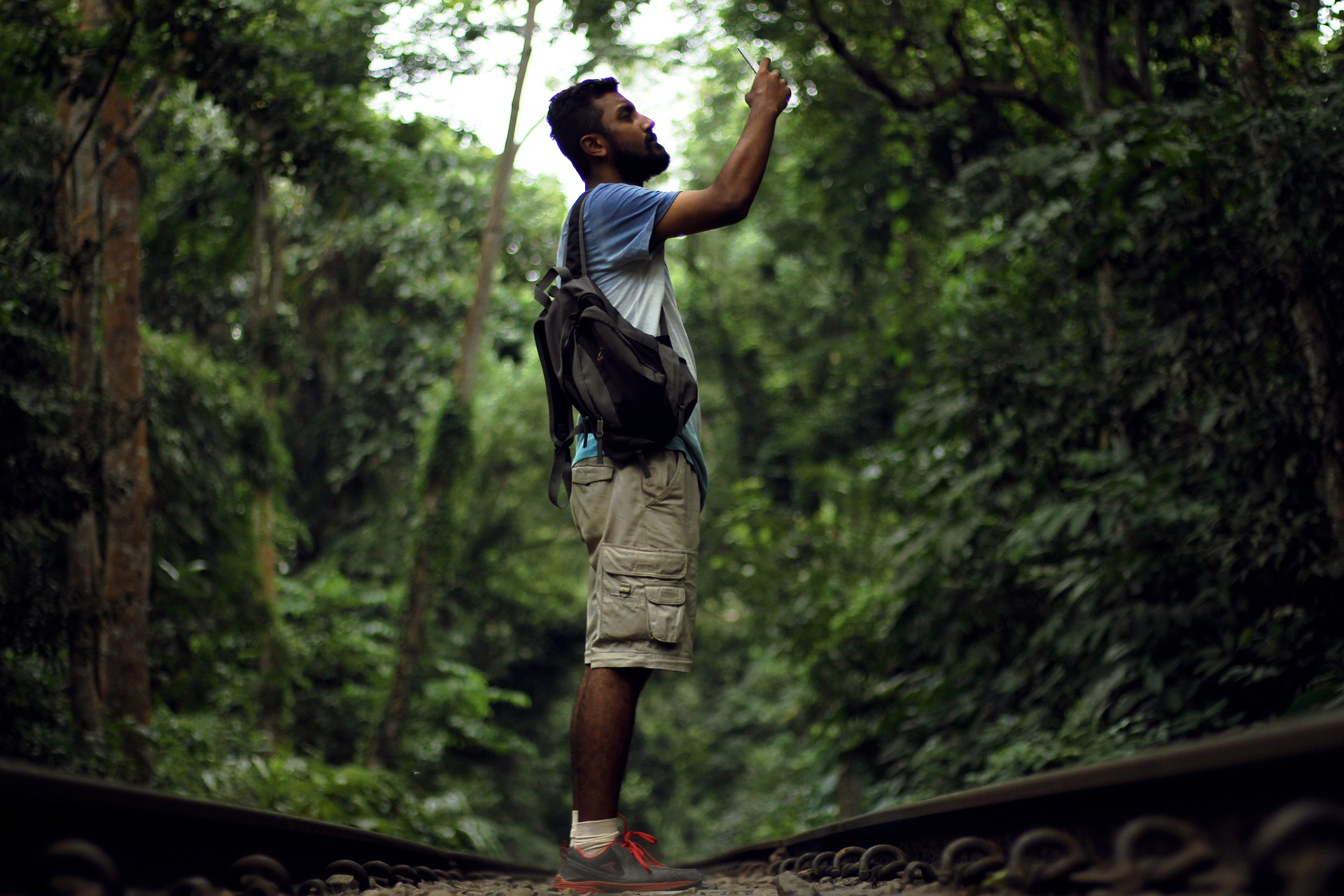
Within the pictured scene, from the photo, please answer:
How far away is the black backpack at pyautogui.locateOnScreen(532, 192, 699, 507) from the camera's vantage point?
2.81 metres

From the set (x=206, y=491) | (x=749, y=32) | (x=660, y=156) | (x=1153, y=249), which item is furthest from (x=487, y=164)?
(x=660, y=156)

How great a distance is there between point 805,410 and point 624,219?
54.3 feet

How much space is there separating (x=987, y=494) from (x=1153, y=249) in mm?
2782

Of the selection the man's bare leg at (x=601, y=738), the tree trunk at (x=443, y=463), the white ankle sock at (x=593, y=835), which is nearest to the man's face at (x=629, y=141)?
the man's bare leg at (x=601, y=738)

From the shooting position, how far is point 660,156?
3191 mm

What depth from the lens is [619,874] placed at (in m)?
2.63

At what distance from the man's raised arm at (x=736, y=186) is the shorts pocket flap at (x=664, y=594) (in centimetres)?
94

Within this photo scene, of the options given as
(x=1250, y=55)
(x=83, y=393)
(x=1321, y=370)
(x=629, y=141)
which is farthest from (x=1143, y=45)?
(x=83, y=393)

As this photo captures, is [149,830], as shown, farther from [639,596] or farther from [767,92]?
[767,92]

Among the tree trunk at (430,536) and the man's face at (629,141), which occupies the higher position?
the man's face at (629,141)

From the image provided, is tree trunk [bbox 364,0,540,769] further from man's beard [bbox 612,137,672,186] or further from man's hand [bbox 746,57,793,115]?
man's hand [bbox 746,57,793,115]

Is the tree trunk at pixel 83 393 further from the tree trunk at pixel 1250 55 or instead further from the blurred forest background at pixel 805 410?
the tree trunk at pixel 1250 55

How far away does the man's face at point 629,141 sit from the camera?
3.16 m

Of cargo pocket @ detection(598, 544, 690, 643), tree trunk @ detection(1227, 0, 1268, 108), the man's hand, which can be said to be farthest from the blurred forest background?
the man's hand
